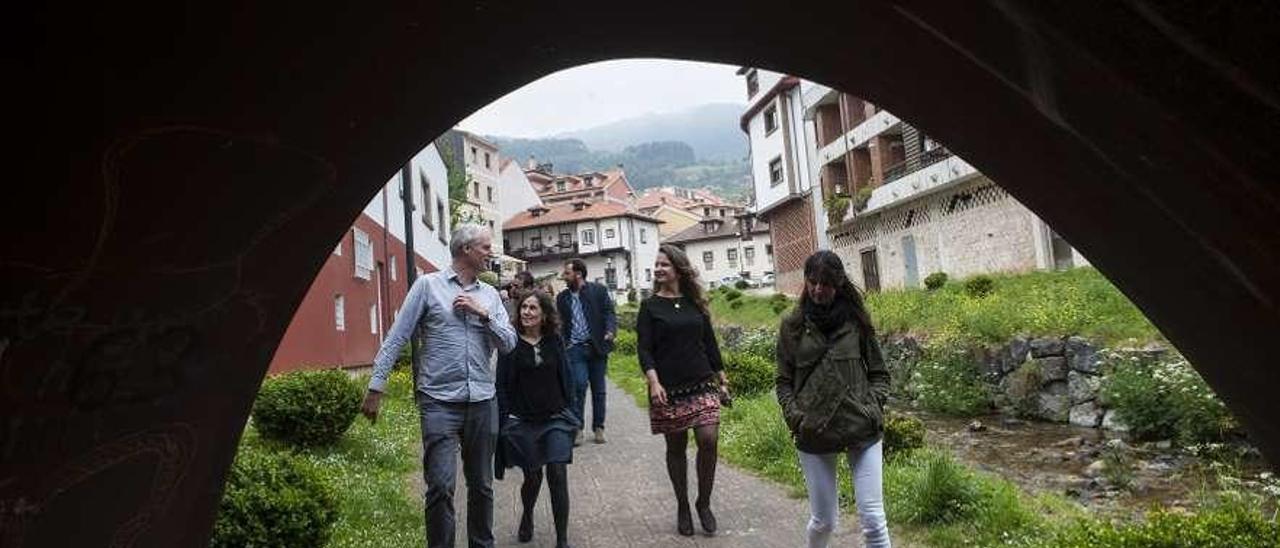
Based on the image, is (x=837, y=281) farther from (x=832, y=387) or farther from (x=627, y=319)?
(x=627, y=319)

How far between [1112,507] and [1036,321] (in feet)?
23.1

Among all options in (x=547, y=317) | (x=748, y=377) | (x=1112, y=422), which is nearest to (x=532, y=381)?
(x=547, y=317)

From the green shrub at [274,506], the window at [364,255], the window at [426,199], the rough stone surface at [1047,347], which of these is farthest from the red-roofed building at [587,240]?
the green shrub at [274,506]

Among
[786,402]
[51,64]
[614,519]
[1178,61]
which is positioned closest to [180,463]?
[51,64]

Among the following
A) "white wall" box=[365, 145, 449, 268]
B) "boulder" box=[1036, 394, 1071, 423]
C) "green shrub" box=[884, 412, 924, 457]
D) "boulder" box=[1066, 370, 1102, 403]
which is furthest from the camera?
"white wall" box=[365, 145, 449, 268]

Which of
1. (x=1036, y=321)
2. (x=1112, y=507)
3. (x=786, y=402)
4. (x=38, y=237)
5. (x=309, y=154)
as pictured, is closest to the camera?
(x=38, y=237)

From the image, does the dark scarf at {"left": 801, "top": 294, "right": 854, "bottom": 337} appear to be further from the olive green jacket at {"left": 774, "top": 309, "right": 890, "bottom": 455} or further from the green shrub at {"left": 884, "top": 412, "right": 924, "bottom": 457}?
the green shrub at {"left": 884, "top": 412, "right": 924, "bottom": 457}

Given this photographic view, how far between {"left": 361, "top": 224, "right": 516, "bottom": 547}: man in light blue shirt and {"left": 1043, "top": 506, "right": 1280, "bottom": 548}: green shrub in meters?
3.13

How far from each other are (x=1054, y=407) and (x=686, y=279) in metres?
9.98

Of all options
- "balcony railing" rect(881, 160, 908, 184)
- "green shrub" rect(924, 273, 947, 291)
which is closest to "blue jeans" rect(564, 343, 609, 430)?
"green shrub" rect(924, 273, 947, 291)

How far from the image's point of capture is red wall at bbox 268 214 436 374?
1128 centimetres

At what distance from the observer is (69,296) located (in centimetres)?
189

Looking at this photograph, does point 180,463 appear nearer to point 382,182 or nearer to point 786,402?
point 382,182

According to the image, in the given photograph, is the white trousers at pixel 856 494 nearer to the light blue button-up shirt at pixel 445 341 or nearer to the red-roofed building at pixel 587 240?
the light blue button-up shirt at pixel 445 341
